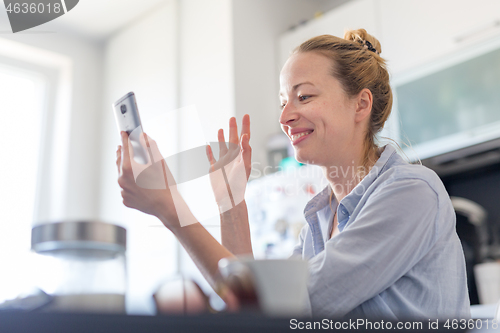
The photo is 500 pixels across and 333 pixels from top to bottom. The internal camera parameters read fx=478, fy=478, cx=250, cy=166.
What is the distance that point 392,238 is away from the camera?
0.71m

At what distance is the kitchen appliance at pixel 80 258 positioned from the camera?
1.79 ft

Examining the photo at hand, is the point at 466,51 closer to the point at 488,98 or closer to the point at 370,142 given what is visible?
the point at 488,98

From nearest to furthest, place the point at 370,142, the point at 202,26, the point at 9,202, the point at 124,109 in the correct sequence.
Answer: the point at 124,109
the point at 370,142
the point at 202,26
the point at 9,202

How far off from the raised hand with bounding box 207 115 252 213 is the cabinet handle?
5.04 ft

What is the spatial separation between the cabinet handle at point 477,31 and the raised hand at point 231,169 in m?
1.54

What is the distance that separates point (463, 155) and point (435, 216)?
59.3 inches

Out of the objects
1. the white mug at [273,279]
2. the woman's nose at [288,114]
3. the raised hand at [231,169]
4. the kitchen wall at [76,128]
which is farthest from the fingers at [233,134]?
the kitchen wall at [76,128]

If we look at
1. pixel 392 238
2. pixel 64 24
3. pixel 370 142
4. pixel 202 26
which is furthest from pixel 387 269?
pixel 64 24

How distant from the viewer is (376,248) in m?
0.70

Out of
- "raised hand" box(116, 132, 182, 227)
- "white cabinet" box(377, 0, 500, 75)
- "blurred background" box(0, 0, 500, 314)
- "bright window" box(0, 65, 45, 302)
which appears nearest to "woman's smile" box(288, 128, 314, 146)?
"blurred background" box(0, 0, 500, 314)

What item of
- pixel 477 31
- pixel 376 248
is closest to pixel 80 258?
pixel 376 248

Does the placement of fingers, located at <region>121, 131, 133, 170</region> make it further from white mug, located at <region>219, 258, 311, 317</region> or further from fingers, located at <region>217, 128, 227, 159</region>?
white mug, located at <region>219, 258, 311, 317</region>

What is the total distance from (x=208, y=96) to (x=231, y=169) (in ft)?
6.43

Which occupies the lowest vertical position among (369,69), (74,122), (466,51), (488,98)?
(369,69)
